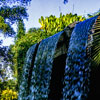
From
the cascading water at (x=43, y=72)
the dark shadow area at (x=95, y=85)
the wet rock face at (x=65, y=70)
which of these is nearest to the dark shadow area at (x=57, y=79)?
the wet rock face at (x=65, y=70)

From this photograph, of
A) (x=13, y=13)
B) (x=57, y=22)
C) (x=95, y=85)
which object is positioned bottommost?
(x=95, y=85)

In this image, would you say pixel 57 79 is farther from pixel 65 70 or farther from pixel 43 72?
pixel 65 70

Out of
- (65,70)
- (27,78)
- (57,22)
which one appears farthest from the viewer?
(57,22)

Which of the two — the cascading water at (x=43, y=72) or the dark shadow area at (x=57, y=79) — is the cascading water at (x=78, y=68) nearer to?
the cascading water at (x=43, y=72)

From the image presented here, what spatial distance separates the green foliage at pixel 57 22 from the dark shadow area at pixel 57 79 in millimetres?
4117

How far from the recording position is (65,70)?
3416 mm

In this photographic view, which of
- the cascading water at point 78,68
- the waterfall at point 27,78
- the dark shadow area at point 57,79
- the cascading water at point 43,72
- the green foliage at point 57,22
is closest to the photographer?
the cascading water at point 78,68

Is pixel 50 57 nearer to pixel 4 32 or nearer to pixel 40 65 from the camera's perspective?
pixel 40 65

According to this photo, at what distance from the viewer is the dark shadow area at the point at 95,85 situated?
2936mm

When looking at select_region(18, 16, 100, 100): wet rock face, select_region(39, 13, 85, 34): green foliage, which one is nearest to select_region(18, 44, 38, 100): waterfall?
select_region(18, 16, 100, 100): wet rock face

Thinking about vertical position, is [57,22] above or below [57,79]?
above

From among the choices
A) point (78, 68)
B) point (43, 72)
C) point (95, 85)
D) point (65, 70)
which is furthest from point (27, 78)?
point (95, 85)

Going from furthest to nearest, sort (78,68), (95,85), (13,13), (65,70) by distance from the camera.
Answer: (13,13), (65,70), (78,68), (95,85)

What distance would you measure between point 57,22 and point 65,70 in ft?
18.7
